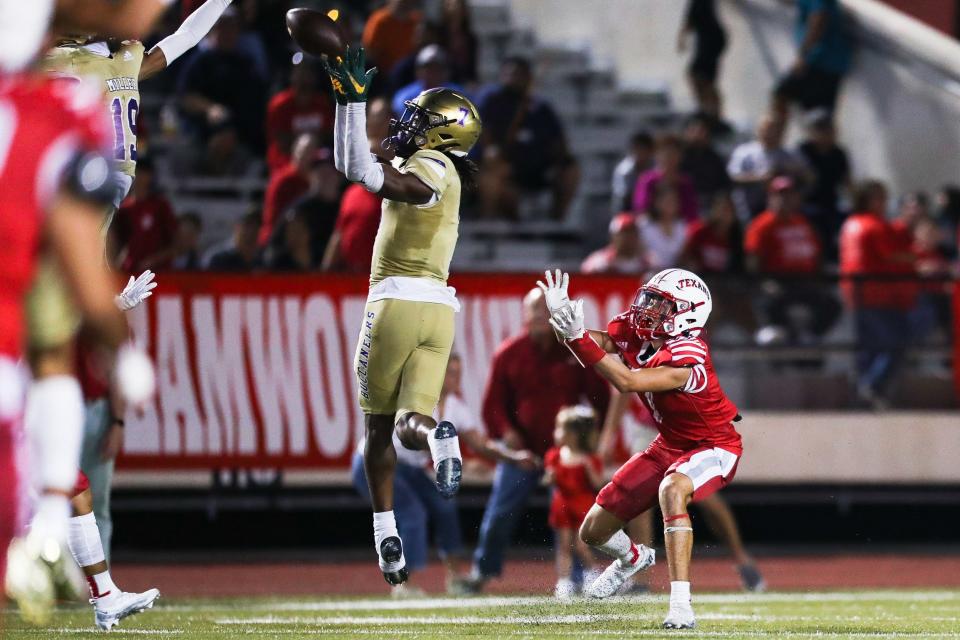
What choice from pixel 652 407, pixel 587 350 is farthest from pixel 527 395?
pixel 587 350

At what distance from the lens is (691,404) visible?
8281mm

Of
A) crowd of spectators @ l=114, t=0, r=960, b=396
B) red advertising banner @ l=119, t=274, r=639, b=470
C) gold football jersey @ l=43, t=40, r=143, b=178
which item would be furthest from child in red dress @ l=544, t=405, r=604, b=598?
gold football jersey @ l=43, t=40, r=143, b=178

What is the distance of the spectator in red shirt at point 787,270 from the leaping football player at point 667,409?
421cm

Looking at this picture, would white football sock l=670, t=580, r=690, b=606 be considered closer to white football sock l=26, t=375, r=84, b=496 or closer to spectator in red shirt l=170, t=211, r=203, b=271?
white football sock l=26, t=375, r=84, b=496

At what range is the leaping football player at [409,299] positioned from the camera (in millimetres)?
7906

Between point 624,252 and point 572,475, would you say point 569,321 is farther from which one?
point 624,252

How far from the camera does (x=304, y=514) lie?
44.5 feet

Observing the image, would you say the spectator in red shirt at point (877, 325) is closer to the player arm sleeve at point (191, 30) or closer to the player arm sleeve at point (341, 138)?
the player arm sleeve at point (191, 30)

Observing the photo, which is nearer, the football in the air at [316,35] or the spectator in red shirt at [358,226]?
the football in the air at [316,35]

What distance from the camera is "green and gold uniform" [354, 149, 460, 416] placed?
312 inches

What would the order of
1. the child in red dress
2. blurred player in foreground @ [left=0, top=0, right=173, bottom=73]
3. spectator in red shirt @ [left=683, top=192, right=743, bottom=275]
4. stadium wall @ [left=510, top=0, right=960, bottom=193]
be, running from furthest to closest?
stadium wall @ [left=510, top=0, right=960, bottom=193], spectator in red shirt @ [left=683, top=192, right=743, bottom=275], the child in red dress, blurred player in foreground @ [left=0, top=0, right=173, bottom=73]

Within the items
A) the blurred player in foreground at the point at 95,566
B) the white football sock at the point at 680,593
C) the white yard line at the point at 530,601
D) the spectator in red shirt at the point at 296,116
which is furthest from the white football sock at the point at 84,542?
the spectator in red shirt at the point at 296,116

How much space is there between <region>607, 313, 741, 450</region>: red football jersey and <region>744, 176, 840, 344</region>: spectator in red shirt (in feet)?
14.2

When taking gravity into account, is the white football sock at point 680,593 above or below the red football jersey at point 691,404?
below
